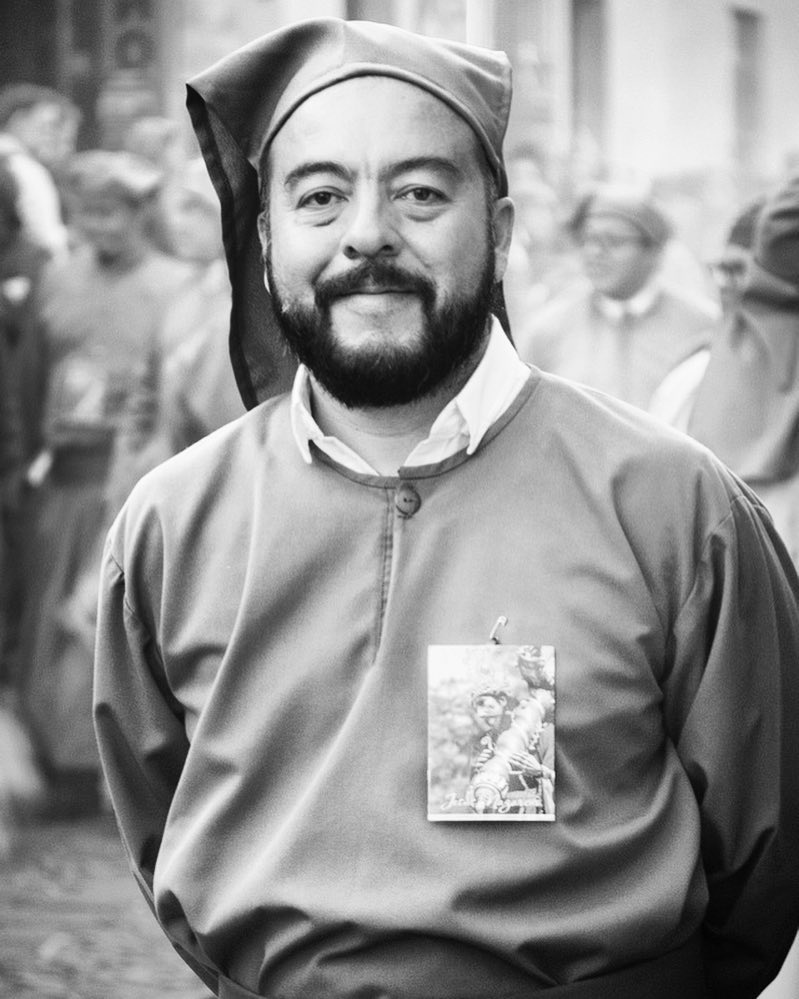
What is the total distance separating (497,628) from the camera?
217 cm

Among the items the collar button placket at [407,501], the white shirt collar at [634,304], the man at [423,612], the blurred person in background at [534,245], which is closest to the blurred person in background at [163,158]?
the blurred person in background at [534,245]

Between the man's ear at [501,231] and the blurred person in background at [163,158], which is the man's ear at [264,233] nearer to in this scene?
the man's ear at [501,231]

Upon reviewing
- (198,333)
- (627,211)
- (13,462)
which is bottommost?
(13,462)

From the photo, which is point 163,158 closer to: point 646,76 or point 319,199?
point 646,76

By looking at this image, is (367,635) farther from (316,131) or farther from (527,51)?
(527,51)

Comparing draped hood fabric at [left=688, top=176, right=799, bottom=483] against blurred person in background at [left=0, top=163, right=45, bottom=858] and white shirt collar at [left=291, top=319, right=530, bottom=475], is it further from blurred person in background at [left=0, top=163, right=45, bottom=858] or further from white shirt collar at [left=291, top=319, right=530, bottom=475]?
blurred person in background at [left=0, top=163, right=45, bottom=858]

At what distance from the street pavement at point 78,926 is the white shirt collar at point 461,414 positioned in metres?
3.39

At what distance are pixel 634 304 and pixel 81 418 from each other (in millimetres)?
2467

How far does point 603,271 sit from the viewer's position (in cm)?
636

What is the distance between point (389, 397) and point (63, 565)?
545 cm

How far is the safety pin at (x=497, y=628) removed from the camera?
2.17 meters

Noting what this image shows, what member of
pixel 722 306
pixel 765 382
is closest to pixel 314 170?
pixel 765 382

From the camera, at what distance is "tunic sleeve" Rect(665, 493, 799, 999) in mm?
2236

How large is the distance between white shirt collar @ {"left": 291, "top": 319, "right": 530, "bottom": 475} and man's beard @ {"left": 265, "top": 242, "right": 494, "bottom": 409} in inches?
1.5
